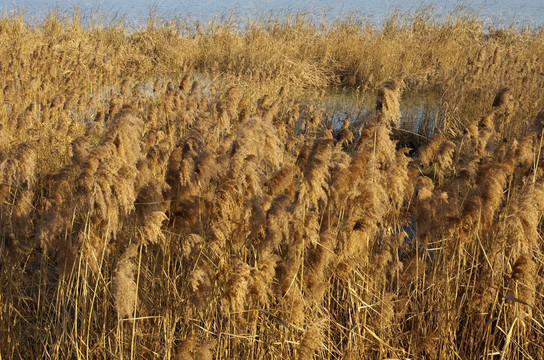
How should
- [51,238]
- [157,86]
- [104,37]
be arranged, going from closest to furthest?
1. [51,238]
2. [157,86]
3. [104,37]

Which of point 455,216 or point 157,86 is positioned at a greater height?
point 157,86

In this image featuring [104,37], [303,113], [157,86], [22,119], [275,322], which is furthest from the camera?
[104,37]

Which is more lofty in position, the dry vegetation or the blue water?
the blue water

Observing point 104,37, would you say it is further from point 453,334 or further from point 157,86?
point 453,334

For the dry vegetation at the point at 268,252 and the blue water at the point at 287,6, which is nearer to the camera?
the dry vegetation at the point at 268,252

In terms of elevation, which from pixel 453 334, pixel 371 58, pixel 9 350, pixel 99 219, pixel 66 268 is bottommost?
pixel 9 350

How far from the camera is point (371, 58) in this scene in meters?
10.8

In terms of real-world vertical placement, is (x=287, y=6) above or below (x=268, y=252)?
above

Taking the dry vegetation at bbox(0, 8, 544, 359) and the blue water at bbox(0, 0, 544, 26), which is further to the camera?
the blue water at bbox(0, 0, 544, 26)

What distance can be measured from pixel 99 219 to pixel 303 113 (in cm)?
625

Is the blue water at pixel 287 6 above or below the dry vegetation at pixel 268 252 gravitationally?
above

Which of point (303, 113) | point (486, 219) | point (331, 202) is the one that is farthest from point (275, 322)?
point (303, 113)

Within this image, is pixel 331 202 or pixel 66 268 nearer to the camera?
pixel 66 268

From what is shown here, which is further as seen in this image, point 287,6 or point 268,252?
point 287,6
